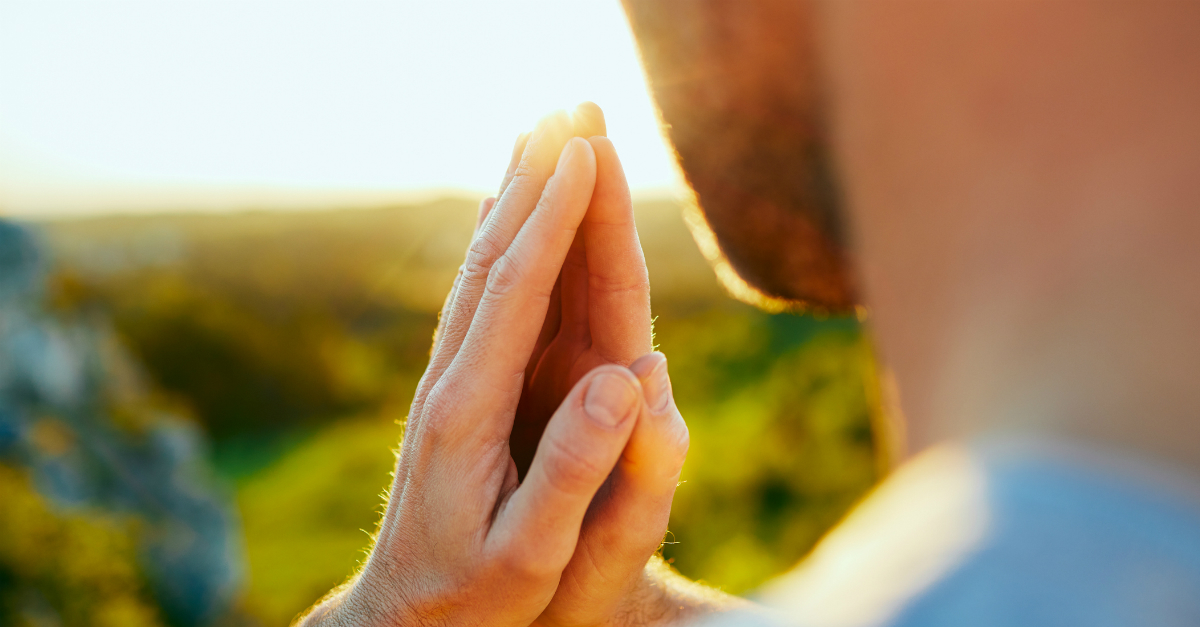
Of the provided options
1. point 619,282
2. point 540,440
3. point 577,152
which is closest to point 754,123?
point 577,152

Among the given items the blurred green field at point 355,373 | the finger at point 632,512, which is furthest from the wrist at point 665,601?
the blurred green field at point 355,373

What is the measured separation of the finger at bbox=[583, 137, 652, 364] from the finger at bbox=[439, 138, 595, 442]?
0.08m

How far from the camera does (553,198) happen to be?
1.41 metres

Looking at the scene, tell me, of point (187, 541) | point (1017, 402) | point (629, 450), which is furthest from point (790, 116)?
point (187, 541)

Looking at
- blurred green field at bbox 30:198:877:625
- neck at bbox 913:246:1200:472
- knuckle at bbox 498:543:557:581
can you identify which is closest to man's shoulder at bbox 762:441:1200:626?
neck at bbox 913:246:1200:472

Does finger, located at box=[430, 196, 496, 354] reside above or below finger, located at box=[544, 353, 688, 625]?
above

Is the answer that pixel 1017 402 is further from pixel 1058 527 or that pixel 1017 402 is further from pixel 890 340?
pixel 890 340

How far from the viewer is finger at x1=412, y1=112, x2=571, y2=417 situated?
4.97 ft

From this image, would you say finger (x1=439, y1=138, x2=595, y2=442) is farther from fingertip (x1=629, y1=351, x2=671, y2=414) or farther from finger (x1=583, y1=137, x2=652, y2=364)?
fingertip (x1=629, y1=351, x2=671, y2=414)

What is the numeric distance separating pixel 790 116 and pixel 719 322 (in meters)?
9.44

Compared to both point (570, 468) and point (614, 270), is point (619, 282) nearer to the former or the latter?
point (614, 270)

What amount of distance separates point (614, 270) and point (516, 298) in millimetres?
276

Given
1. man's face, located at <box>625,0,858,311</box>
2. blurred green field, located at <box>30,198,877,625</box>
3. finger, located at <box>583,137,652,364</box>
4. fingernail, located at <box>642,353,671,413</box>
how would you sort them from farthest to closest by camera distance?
blurred green field, located at <box>30,198,877,625</box>
finger, located at <box>583,137,652,364</box>
fingernail, located at <box>642,353,671,413</box>
man's face, located at <box>625,0,858,311</box>

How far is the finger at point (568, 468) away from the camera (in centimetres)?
128
